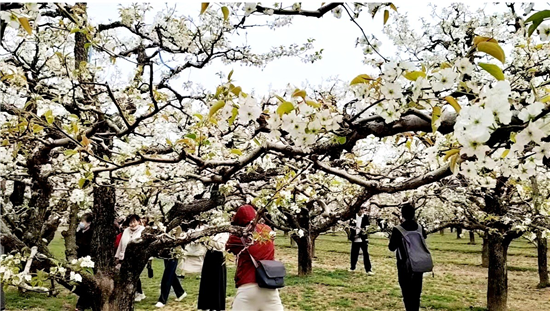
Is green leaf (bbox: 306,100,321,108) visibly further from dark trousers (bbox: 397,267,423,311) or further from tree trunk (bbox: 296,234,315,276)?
tree trunk (bbox: 296,234,315,276)

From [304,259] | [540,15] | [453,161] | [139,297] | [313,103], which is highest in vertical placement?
[540,15]

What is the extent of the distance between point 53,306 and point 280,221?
18.3ft

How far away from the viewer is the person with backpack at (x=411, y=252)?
5352mm

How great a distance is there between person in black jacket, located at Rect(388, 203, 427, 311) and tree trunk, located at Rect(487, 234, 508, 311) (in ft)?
7.13

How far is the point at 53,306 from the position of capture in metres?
7.57

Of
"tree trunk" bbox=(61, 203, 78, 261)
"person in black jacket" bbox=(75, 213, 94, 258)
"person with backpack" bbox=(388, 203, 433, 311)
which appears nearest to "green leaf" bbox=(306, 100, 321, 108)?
"person with backpack" bbox=(388, 203, 433, 311)

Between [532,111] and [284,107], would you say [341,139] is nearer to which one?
[284,107]

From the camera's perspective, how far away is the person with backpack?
5.35 m

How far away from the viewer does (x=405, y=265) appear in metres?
5.53

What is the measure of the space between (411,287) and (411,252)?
572 millimetres

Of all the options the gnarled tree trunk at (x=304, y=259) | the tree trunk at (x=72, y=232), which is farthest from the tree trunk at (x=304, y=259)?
the tree trunk at (x=72, y=232)

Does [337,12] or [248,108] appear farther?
[337,12]

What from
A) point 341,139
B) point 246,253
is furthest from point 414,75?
point 246,253

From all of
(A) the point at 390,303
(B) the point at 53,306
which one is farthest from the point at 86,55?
(A) the point at 390,303
